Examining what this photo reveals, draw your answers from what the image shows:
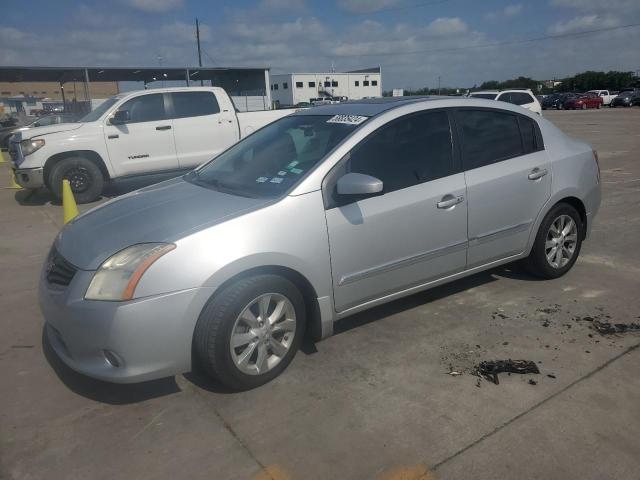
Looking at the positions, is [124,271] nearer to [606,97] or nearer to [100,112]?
[100,112]

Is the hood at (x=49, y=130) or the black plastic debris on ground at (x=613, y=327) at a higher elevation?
the hood at (x=49, y=130)

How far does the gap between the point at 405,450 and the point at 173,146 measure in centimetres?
808

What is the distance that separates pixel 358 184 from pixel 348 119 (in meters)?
0.76

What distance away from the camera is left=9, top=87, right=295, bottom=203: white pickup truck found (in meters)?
8.66

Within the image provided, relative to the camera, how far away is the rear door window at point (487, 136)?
393 centimetres

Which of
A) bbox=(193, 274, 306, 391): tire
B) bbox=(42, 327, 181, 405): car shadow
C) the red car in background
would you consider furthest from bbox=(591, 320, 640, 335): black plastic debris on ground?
the red car in background

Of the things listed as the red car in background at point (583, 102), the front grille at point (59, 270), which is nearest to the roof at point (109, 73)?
the front grille at point (59, 270)

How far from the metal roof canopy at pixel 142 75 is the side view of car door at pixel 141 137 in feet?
62.0

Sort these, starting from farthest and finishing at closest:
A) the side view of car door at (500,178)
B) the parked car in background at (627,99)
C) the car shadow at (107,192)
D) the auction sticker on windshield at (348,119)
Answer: the parked car in background at (627,99) → the car shadow at (107,192) → the side view of car door at (500,178) → the auction sticker on windshield at (348,119)

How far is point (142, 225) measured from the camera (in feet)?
9.95

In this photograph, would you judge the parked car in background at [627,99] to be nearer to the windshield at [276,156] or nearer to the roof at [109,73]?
the roof at [109,73]

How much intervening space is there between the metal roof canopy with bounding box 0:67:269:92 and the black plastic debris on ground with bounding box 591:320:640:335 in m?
26.4

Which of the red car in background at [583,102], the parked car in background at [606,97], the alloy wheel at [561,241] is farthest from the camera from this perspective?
the parked car in background at [606,97]

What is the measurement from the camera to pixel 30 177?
862 cm
